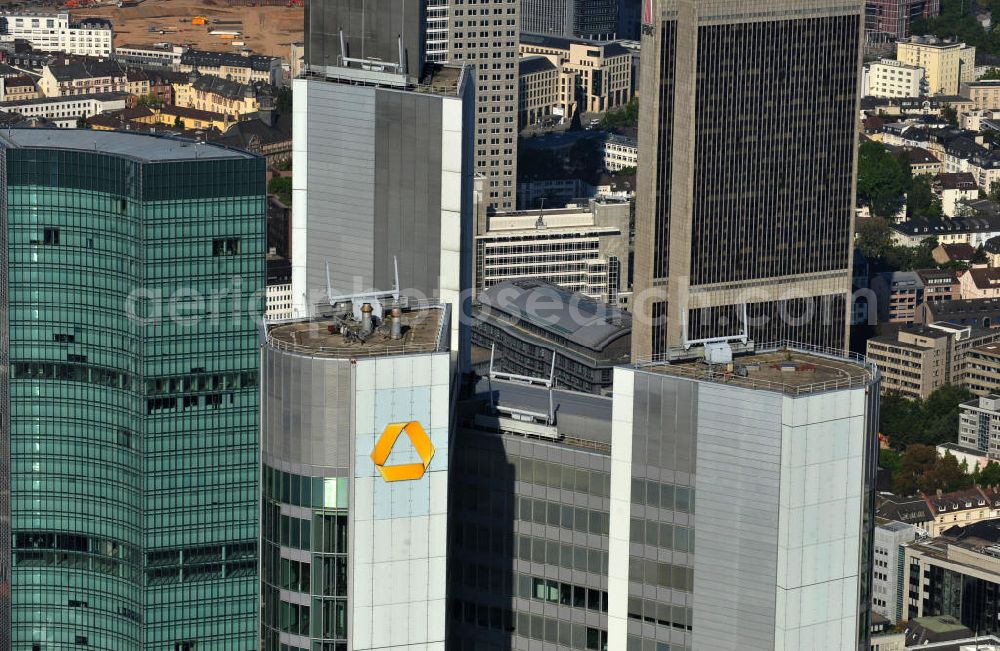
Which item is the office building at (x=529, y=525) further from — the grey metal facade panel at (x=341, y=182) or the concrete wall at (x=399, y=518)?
the concrete wall at (x=399, y=518)

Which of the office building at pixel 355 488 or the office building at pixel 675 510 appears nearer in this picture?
the office building at pixel 355 488

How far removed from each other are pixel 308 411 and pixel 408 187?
36.4m

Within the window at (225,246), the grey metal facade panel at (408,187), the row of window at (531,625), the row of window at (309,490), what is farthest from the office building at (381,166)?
the row of window at (309,490)

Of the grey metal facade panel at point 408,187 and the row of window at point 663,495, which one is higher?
the grey metal facade panel at point 408,187

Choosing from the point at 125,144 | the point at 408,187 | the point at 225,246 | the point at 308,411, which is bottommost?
the point at 308,411

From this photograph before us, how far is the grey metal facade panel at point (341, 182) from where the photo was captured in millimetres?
162750

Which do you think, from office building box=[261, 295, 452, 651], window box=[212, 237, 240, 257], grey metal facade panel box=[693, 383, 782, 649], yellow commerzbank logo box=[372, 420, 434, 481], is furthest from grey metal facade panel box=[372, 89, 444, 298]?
yellow commerzbank logo box=[372, 420, 434, 481]

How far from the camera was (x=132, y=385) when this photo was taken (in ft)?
578

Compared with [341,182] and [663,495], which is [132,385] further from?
[663,495]

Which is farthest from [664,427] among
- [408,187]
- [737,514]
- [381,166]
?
[381,166]

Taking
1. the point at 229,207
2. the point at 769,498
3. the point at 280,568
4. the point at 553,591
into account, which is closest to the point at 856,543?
the point at 769,498

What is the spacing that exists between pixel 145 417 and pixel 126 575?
36.9 feet

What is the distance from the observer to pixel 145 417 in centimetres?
17488

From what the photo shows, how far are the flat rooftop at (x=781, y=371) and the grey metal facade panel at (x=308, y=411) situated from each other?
19.5 meters
